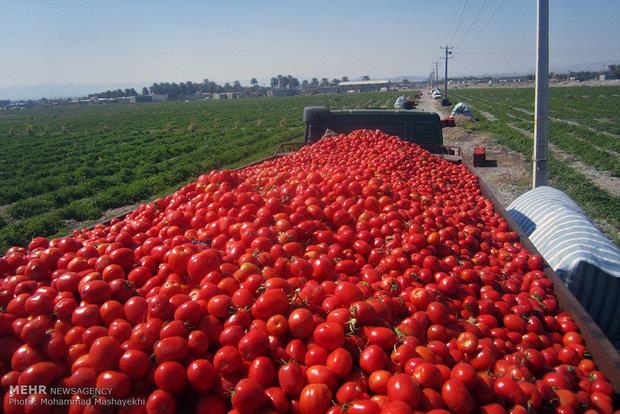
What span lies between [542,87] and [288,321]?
28.0 feet

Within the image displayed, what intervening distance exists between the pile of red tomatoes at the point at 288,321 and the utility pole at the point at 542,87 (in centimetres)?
499

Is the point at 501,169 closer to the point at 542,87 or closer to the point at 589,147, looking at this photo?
→ the point at 589,147

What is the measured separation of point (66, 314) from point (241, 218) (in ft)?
6.54

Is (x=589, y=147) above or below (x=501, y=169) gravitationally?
above

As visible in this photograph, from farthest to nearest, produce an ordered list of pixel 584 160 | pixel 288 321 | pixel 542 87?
1. pixel 584 160
2. pixel 542 87
3. pixel 288 321

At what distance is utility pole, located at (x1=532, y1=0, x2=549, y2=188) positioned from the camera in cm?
886

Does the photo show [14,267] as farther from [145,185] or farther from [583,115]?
[583,115]

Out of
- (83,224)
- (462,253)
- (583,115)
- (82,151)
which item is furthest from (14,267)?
(583,115)

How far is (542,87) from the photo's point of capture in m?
8.91

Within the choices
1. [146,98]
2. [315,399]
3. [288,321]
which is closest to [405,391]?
[315,399]

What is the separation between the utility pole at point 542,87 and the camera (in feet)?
29.1

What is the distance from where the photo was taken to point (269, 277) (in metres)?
3.32

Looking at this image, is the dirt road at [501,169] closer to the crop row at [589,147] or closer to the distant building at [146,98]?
the crop row at [589,147]

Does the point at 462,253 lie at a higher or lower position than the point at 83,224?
higher
